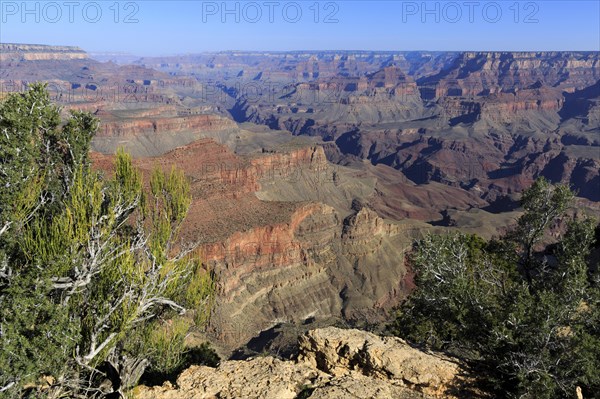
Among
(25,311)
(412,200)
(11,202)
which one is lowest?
(412,200)

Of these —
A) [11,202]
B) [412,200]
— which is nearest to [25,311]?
[11,202]

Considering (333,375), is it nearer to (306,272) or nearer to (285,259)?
(285,259)

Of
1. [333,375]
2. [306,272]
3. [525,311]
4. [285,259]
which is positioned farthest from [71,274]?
[306,272]

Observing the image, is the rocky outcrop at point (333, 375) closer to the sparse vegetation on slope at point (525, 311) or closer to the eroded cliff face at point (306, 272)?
the sparse vegetation on slope at point (525, 311)

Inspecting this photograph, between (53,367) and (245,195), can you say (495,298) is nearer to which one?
(53,367)

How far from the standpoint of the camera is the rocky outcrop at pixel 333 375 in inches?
625

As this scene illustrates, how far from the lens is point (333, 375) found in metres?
17.6

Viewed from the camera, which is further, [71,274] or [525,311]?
[525,311]

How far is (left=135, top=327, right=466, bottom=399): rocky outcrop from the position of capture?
15867mm

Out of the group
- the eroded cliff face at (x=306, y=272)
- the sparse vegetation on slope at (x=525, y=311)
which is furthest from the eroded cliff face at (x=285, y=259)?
the sparse vegetation on slope at (x=525, y=311)

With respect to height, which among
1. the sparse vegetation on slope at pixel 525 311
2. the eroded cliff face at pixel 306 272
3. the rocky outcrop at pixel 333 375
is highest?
the sparse vegetation on slope at pixel 525 311

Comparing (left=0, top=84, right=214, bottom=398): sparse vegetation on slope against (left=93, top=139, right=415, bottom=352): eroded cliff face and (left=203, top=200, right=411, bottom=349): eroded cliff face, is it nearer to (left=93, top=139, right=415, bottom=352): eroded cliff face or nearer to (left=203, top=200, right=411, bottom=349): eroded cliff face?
(left=93, top=139, right=415, bottom=352): eroded cliff face

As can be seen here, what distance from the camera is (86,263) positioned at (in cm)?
1531

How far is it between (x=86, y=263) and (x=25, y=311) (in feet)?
9.36
